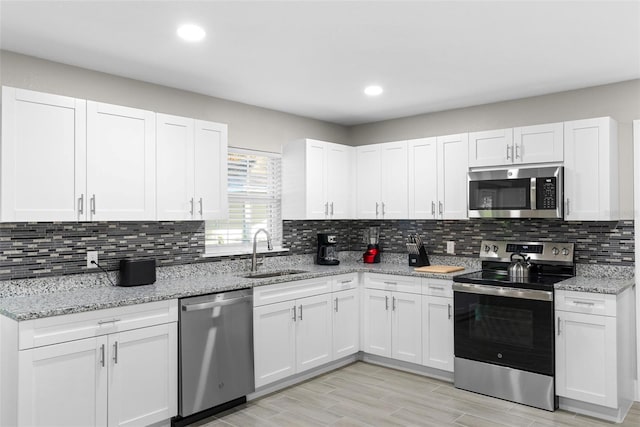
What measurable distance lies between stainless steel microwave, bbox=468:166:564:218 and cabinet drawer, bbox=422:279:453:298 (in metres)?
0.63

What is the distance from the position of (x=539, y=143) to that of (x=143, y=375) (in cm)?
334

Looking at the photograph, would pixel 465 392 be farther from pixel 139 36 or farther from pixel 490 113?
pixel 139 36

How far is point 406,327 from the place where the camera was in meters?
4.23

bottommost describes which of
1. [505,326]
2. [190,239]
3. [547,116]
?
[505,326]

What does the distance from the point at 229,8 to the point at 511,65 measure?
2006mm

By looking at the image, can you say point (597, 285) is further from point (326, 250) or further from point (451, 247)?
point (326, 250)

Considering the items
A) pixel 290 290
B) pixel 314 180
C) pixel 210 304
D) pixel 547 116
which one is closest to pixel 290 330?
pixel 290 290

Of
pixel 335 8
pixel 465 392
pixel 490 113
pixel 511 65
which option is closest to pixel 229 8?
pixel 335 8

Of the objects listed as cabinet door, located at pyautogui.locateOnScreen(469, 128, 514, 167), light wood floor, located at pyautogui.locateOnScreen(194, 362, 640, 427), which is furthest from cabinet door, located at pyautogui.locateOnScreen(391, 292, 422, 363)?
cabinet door, located at pyautogui.locateOnScreen(469, 128, 514, 167)

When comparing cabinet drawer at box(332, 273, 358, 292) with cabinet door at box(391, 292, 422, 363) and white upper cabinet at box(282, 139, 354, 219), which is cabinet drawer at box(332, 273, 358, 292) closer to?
cabinet door at box(391, 292, 422, 363)

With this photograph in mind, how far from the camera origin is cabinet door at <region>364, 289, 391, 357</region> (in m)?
4.36

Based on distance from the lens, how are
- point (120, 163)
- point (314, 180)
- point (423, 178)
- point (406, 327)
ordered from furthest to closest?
1. point (314, 180)
2. point (423, 178)
3. point (406, 327)
4. point (120, 163)

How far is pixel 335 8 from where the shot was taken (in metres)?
2.44

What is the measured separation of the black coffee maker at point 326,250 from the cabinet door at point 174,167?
5.34 ft
